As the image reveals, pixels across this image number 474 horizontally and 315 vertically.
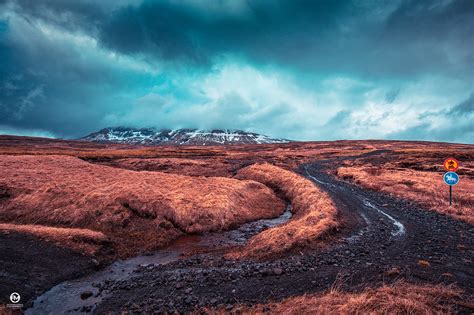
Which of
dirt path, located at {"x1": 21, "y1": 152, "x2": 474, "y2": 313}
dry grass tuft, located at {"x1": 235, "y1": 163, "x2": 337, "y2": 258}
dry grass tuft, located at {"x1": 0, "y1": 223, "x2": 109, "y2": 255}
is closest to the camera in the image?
dirt path, located at {"x1": 21, "y1": 152, "x2": 474, "y2": 313}

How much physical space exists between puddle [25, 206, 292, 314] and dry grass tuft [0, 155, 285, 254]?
4.57 feet

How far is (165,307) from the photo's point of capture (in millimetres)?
11188

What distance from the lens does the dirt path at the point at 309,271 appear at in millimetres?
11391

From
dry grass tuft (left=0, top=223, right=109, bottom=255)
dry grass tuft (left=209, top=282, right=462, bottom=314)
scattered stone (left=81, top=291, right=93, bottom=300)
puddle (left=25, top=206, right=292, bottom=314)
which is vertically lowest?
puddle (left=25, top=206, right=292, bottom=314)

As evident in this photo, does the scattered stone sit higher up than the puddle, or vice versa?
the scattered stone

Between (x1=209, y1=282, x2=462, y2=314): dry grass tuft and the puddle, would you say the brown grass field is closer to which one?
the puddle

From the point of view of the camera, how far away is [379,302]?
351 inches

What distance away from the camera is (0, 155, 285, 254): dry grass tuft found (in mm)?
22609

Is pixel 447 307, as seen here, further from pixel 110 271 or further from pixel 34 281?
A: pixel 34 281

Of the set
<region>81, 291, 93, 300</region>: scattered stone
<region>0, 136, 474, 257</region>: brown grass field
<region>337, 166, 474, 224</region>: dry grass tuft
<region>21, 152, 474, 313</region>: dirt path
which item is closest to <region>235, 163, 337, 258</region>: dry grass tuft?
<region>0, 136, 474, 257</region>: brown grass field

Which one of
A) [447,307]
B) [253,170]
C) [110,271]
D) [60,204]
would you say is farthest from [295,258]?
[253,170]

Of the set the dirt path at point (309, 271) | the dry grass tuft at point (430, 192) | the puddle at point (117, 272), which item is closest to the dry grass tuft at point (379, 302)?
the dirt path at point (309, 271)

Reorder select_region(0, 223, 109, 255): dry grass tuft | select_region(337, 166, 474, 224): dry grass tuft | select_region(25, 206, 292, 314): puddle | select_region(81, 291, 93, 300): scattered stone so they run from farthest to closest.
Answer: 1. select_region(337, 166, 474, 224): dry grass tuft
2. select_region(0, 223, 109, 255): dry grass tuft
3. select_region(81, 291, 93, 300): scattered stone
4. select_region(25, 206, 292, 314): puddle

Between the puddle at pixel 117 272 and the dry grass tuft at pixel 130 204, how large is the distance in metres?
1.39
